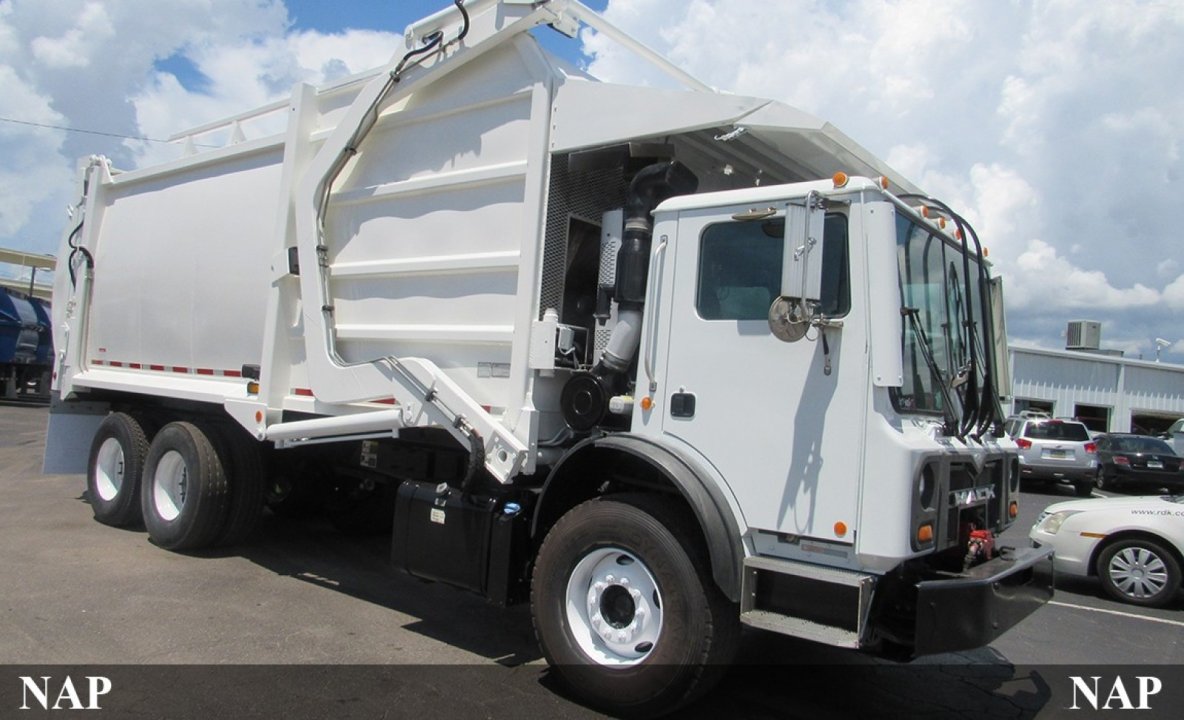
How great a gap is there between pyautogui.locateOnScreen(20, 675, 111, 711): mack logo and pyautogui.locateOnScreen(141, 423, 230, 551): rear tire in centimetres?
264

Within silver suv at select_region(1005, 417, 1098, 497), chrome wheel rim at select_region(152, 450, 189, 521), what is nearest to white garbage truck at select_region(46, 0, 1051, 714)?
Result: chrome wheel rim at select_region(152, 450, 189, 521)

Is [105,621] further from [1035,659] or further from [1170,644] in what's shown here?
[1170,644]

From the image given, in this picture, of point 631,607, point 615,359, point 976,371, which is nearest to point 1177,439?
point 976,371

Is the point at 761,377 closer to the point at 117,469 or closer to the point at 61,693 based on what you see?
the point at 61,693

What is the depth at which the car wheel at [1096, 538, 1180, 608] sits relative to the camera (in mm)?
7680

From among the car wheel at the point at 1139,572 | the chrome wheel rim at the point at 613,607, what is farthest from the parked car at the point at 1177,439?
the chrome wheel rim at the point at 613,607

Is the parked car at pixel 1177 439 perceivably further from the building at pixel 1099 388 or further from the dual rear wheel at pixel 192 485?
the dual rear wheel at pixel 192 485

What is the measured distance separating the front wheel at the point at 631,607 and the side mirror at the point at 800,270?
114 cm

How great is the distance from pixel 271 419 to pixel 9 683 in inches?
100

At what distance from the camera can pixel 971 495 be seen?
433 cm

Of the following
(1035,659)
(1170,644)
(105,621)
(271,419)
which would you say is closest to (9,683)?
(105,621)

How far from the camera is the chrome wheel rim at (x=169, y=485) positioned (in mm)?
7418

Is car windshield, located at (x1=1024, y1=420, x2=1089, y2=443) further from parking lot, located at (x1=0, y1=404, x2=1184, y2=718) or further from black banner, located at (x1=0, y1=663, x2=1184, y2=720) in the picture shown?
black banner, located at (x1=0, y1=663, x2=1184, y2=720)

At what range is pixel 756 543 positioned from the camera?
4062 mm
